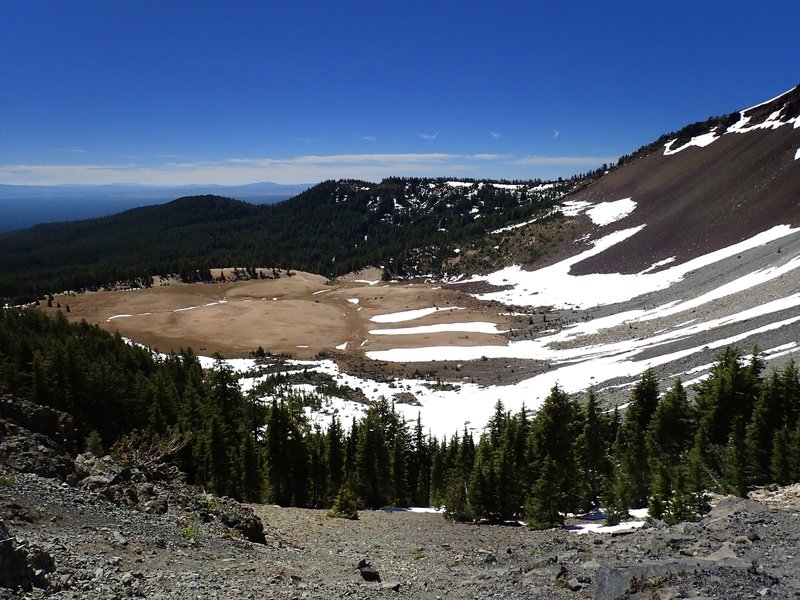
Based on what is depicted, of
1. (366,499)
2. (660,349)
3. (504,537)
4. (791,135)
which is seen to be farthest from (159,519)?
(791,135)

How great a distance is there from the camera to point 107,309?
11100 centimetres

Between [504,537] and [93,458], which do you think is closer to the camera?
[93,458]

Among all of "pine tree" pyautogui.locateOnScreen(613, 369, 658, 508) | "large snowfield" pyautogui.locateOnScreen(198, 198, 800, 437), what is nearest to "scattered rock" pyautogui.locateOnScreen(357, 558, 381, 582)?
"pine tree" pyautogui.locateOnScreen(613, 369, 658, 508)

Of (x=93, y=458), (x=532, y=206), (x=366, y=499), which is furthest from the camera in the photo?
(x=532, y=206)

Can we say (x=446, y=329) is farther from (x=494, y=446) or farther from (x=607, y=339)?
(x=494, y=446)

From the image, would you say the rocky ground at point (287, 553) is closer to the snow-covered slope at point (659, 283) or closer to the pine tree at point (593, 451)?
the pine tree at point (593, 451)

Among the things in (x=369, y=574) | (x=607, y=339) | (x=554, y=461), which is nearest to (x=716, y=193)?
(x=607, y=339)

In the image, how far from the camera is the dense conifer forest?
22312mm

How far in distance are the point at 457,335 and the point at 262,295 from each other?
68.0 m

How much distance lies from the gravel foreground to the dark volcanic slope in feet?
273

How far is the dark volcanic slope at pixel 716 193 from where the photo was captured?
84.2 m

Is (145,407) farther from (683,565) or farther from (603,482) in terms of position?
(683,565)

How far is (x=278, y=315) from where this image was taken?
99.4 meters

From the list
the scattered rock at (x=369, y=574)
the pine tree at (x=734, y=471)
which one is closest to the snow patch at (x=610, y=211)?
the pine tree at (x=734, y=471)
